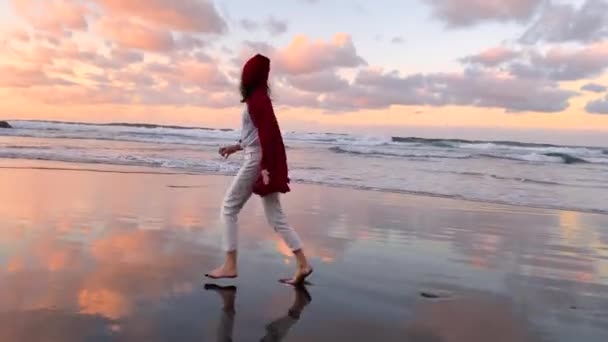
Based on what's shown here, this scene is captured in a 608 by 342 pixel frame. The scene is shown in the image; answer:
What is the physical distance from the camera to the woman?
4227mm

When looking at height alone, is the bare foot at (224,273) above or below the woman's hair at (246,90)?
below

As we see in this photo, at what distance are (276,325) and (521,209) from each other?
7832 millimetres

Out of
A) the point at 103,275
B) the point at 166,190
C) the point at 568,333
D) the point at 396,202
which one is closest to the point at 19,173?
the point at 166,190

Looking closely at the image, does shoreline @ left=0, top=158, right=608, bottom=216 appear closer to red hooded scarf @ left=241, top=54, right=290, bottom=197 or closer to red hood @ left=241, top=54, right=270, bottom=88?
red hooded scarf @ left=241, top=54, right=290, bottom=197

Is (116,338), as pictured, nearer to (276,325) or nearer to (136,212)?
(276,325)

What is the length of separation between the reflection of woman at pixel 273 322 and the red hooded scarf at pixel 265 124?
773 millimetres

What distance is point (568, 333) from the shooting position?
3.64 metres

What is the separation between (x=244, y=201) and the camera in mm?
4574

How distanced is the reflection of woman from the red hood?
1547 mm

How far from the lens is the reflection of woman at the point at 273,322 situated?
3.29 meters

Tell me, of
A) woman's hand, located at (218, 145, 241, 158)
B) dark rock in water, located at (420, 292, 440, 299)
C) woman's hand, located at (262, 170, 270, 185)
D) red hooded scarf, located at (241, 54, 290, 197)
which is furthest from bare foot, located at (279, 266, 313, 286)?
woman's hand, located at (218, 145, 241, 158)

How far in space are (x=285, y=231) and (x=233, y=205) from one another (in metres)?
0.46

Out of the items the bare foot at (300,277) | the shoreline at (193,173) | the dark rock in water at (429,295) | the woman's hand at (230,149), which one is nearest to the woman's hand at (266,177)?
the woman's hand at (230,149)

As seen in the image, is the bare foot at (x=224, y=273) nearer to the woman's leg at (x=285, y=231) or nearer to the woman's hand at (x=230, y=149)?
the woman's leg at (x=285, y=231)
